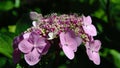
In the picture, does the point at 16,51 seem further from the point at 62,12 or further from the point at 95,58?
the point at 62,12

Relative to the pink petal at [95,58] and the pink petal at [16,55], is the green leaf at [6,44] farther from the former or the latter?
the pink petal at [95,58]

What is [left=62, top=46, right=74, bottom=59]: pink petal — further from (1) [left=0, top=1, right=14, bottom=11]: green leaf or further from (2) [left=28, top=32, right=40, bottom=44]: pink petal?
(1) [left=0, top=1, right=14, bottom=11]: green leaf

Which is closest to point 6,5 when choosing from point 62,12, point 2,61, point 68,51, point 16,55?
point 62,12

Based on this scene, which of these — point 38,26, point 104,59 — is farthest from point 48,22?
point 104,59

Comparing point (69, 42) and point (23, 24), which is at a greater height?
point (69, 42)

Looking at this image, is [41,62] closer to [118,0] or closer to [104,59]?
[104,59]

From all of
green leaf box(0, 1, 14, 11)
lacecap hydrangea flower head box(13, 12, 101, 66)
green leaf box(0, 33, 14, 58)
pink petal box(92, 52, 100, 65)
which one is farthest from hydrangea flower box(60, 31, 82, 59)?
green leaf box(0, 1, 14, 11)
